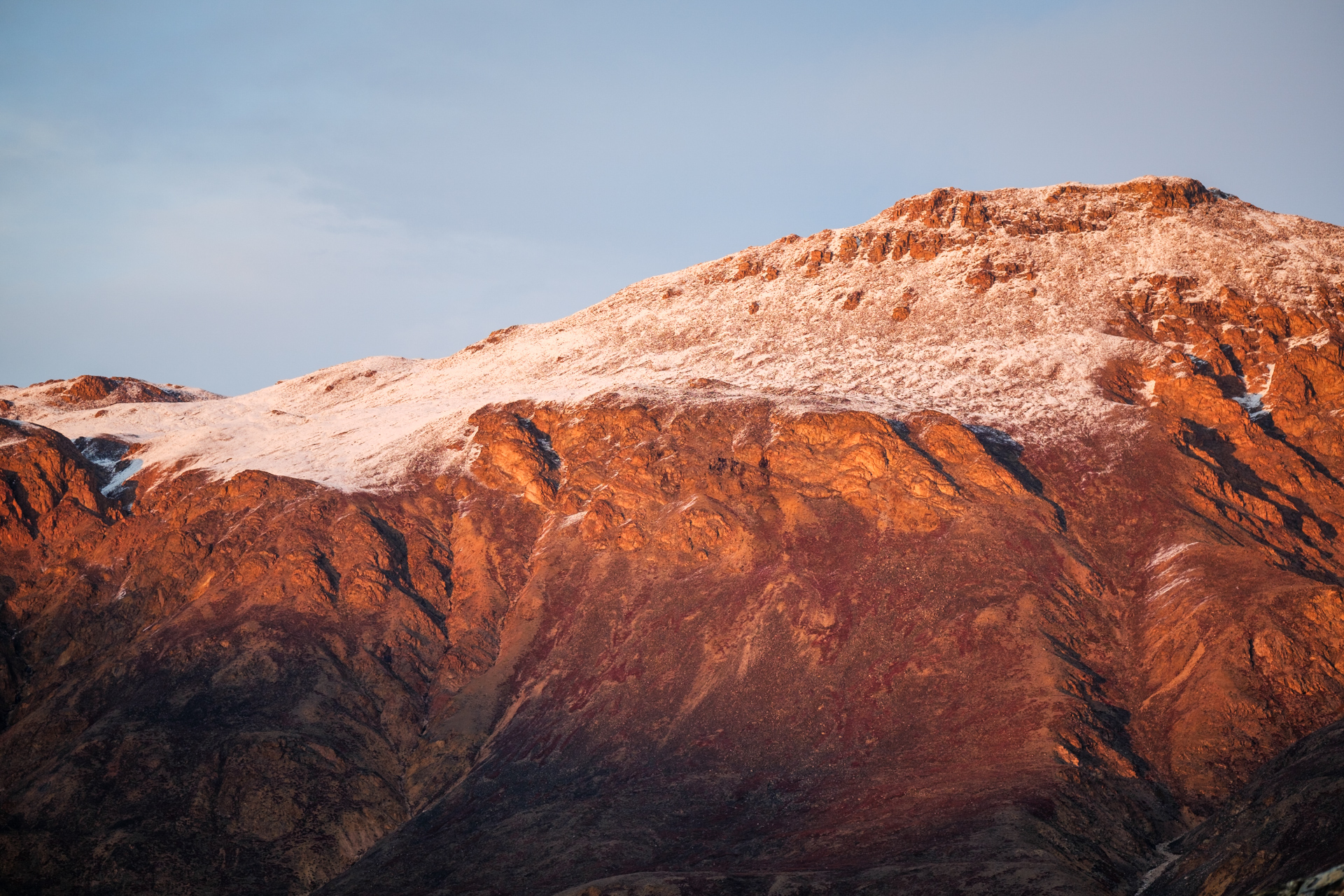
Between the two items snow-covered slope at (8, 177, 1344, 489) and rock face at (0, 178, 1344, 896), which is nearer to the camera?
rock face at (0, 178, 1344, 896)

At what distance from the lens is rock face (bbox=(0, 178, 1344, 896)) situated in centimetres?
6762

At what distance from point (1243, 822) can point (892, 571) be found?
134ft

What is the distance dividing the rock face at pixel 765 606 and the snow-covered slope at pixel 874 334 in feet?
2.70

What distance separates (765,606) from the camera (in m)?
92.1

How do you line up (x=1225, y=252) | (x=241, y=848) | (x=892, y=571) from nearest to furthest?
(x=241, y=848) → (x=892, y=571) → (x=1225, y=252)

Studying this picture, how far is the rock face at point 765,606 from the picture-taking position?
67625 mm

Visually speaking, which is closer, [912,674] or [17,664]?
[912,674]

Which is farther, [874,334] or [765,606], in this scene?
[874,334]

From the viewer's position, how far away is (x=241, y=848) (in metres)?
77.5

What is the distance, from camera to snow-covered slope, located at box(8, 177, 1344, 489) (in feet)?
395

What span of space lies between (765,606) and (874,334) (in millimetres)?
53741

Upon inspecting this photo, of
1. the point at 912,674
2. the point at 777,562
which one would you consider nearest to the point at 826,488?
the point at 777,562

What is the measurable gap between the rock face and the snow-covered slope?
0.82 m

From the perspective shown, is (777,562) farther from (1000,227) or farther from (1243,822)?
(1000,227)
